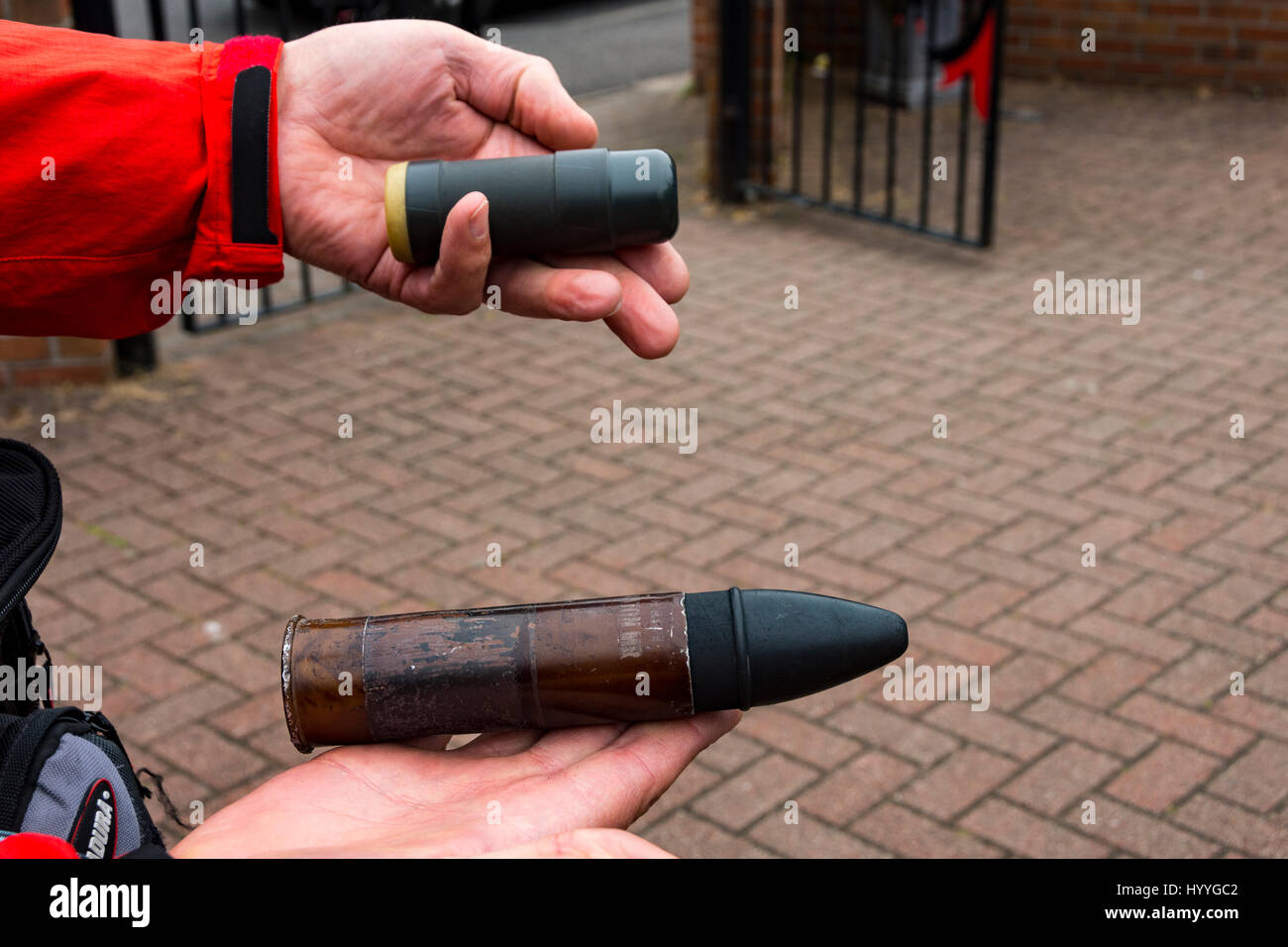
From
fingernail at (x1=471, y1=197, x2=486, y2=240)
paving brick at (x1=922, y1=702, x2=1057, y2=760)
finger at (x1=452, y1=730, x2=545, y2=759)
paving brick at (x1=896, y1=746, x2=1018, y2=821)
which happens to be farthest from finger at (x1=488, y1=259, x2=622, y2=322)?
paving brick at (x1=922, y1=702, x2=1057, y2=760)

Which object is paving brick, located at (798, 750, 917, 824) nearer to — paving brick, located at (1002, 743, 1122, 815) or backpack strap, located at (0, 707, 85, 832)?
paving brick, located at (1002, 743, 1122, 815)

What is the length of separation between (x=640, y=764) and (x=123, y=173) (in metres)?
1.14

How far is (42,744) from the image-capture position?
66.1 inches

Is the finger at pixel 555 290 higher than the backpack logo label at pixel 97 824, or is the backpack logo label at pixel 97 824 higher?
the finger at pixel 555 290

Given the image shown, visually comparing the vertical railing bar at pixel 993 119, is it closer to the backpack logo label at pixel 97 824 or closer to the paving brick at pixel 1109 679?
the paving brick at pixel 1109 679

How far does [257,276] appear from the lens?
2.20 metres

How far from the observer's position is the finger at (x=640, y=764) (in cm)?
172

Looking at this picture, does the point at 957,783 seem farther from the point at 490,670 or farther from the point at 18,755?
the point at 18,755

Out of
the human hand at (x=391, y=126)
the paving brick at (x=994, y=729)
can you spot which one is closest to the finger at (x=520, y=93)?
the human hand at (x=391, y=126)

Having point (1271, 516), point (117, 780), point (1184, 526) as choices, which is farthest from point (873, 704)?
point (117, 780)

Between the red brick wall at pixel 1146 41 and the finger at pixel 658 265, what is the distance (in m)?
8.03

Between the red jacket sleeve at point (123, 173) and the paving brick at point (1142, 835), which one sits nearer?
the red jacket sleeve at point (123, 173)

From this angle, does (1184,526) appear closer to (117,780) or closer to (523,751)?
(523,751)

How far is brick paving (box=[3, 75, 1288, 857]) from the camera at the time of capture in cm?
384
